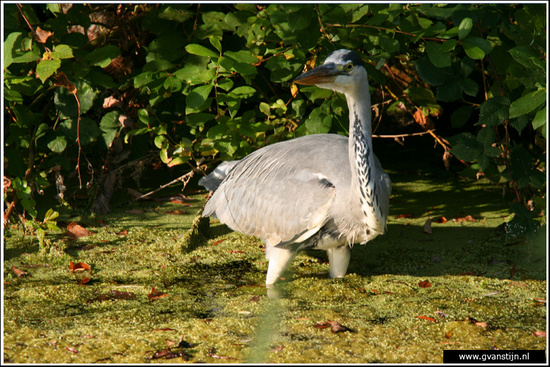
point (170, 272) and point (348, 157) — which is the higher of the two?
point (348, 157)

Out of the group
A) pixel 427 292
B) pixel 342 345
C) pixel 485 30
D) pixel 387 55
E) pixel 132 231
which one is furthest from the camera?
pixel 132 231

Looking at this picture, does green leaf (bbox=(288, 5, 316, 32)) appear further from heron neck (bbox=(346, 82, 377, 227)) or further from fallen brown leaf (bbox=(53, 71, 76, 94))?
fallen brown leaf (bbox=(53, 71, 76, 94))

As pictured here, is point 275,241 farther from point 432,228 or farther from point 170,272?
point 432,228

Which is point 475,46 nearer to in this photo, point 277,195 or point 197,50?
point 277,195

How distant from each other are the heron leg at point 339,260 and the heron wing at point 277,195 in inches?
13.0

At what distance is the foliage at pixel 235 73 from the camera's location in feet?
11.2

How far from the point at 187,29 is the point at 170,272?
5.81 ft

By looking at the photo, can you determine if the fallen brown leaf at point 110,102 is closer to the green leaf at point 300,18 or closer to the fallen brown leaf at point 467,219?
the green leaf at point 300,18

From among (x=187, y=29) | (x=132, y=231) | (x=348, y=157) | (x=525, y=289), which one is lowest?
(x=525, y=289)

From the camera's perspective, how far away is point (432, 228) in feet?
15.2

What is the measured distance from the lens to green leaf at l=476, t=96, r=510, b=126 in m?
3.65

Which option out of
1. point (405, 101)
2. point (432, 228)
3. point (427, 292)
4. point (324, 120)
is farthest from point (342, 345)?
point (405, 101)

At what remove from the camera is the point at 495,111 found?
366 centimetres

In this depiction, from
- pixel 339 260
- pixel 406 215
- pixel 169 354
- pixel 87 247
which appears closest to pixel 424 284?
pixel 339 260
